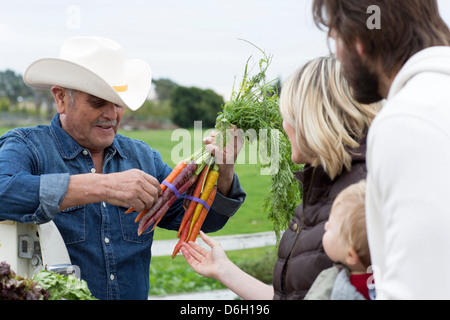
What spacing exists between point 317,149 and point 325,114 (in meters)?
0.15

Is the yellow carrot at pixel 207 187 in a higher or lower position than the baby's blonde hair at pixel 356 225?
lower

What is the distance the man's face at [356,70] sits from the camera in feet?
5.34

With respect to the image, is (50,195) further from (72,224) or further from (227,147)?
(227,147)

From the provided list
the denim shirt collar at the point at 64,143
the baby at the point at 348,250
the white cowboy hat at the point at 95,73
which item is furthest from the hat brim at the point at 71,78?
the baby at the point at 348,250

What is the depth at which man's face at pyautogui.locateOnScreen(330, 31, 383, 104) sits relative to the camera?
1.63m

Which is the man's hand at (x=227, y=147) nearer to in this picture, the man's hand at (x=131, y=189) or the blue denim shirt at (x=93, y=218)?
the blue denim shirt at (x=93, y=218)

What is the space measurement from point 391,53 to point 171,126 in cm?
2549

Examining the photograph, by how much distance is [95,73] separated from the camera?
3.05 m

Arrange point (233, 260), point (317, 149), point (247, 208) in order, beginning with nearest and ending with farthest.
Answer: point (317, 149)
point (233, 260)
point (247, 208)

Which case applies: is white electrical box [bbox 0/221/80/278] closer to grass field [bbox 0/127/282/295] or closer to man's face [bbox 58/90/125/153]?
man's face [bbox 58/90/125/153]

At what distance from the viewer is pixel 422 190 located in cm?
132

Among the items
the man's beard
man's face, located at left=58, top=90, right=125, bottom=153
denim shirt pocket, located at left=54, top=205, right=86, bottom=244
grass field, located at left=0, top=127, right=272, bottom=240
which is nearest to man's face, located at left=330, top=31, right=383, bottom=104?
the man's beard

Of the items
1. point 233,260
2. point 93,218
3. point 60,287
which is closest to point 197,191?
point 93,218

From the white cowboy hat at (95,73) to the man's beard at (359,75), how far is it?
1747mm
